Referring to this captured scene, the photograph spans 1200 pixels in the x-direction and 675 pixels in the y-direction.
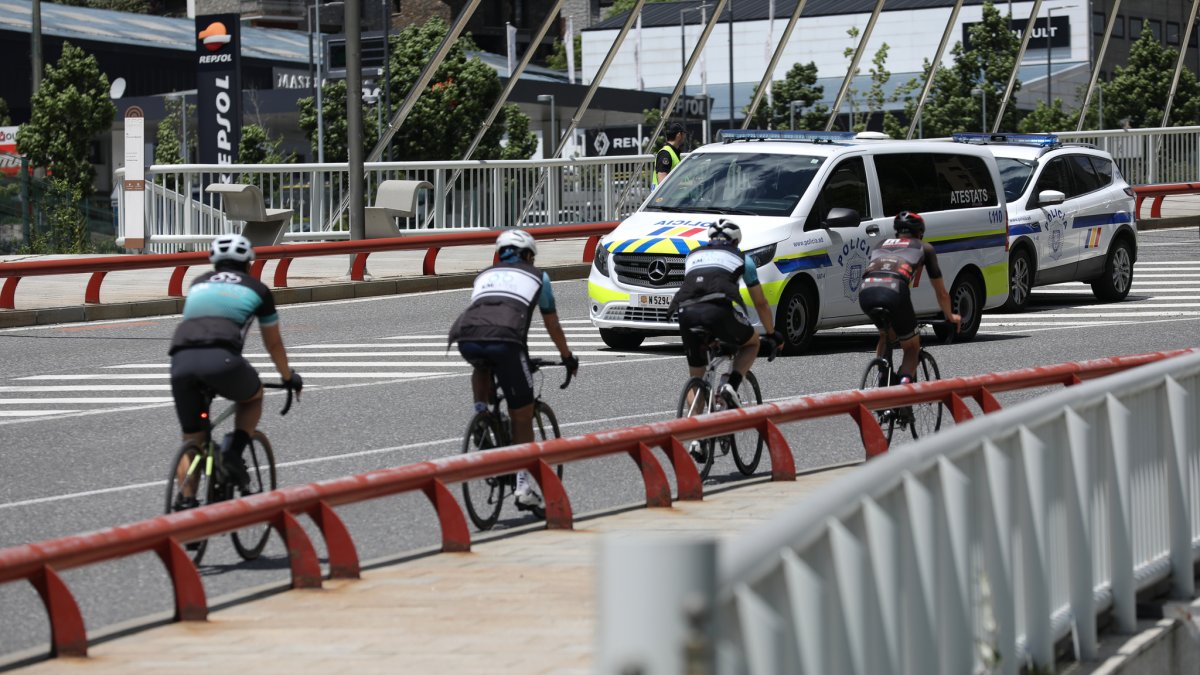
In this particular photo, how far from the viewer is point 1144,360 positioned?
1361 centimetres

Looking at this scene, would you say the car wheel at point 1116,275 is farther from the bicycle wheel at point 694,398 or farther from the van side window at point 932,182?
the bicycle wheel at point 694,398

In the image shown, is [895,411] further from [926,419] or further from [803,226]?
[803,226]

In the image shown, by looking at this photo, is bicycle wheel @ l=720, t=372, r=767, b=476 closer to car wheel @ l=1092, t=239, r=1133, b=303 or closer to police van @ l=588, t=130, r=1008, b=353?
police van @ l=588, t=130, r=1008, b=353

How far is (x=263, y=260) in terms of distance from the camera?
2392cm

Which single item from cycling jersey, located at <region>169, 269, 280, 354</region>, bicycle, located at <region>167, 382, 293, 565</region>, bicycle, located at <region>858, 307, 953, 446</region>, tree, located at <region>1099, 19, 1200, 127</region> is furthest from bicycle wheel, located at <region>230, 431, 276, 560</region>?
tree, located at <region>1099, 19, 1200, 127</region>

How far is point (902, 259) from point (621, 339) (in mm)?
5538

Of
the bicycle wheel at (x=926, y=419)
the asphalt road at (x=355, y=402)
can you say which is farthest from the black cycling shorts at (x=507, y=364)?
the bicycle wheel at (x=926, y=419)

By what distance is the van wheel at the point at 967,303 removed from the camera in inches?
747

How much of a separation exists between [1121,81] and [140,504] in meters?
78.4

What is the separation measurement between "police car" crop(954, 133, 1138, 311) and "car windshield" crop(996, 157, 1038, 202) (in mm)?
11

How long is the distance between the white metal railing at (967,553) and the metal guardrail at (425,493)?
3.05 meters

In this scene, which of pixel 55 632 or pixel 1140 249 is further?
pixel 1140 249

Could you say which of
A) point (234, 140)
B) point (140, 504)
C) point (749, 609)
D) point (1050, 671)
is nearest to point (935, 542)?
point (1050, 671)

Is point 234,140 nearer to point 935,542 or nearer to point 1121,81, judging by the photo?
point 935,542
